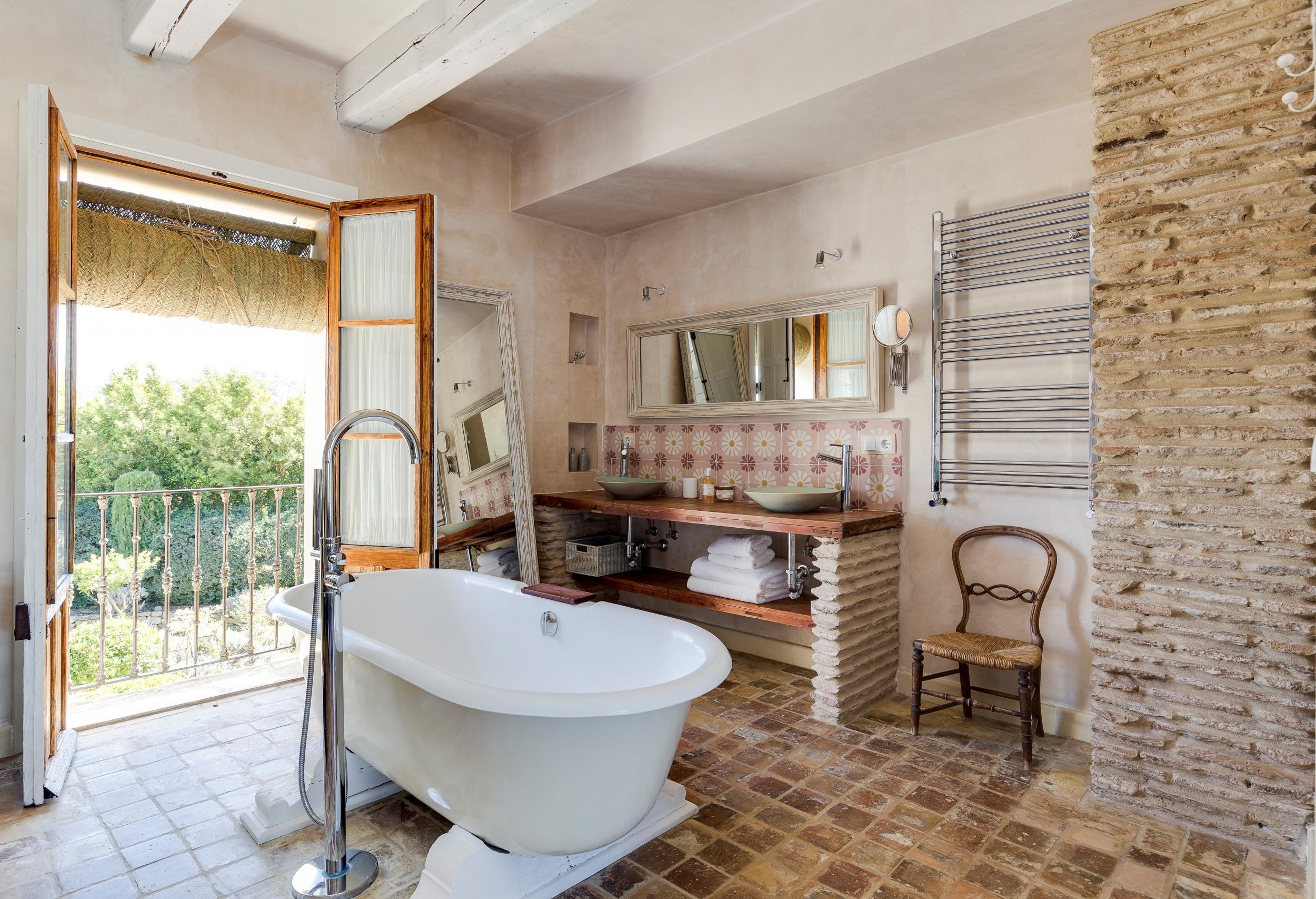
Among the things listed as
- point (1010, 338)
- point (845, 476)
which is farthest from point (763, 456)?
point (1010, 338)

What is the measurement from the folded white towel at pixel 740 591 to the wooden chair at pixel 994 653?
676 mm

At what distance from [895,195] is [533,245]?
203 cm

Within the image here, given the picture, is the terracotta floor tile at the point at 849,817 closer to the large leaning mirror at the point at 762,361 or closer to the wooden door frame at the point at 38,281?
the large leaning mirror at the point at 762,361

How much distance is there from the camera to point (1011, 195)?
289 cm

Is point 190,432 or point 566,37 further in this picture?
point 190,432

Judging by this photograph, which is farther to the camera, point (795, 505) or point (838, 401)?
point (838, 401)

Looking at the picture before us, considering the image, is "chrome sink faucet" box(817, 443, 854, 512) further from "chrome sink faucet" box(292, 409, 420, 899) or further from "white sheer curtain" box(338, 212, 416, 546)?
"chrome sink faucet" box(292, 409, 420, 899)

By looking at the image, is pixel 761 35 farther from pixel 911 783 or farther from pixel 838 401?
pixel 911 783

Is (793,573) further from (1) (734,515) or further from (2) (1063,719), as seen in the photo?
(2) (1063,719)

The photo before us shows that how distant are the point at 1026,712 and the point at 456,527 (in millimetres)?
2683

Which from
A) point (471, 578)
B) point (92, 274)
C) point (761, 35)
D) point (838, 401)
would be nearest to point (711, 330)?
point (838, 401)

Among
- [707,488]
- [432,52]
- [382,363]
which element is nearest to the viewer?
[432,52]

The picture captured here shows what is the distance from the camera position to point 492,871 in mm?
1711

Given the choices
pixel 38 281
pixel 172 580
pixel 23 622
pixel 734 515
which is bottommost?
pixel 172 580
